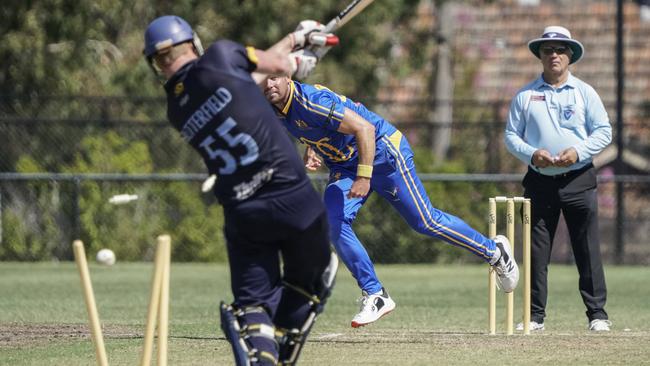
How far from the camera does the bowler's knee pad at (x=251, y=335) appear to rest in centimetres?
643

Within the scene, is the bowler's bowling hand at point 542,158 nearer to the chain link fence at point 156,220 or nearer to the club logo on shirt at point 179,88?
the club logo on shirt at point 179,88

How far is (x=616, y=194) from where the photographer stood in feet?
60.7

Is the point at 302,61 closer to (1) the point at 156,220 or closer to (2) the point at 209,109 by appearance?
(2) the point at 209,109

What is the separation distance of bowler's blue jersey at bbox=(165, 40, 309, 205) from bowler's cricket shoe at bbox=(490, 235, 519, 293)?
333 centimetres

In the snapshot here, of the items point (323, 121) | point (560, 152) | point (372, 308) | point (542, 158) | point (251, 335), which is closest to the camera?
point (251, 335)

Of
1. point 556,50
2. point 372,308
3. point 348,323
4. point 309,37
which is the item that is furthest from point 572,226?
point 309,37

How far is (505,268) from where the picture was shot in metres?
9.45

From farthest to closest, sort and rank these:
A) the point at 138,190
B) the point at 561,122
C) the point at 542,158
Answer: the point at 138,190
the point at 561,122
the point at 542,158

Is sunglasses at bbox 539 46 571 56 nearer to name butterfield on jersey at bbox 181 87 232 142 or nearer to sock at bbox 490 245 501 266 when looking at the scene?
sock at bbox 490 245 501 266

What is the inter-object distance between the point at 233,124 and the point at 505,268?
3740 mm

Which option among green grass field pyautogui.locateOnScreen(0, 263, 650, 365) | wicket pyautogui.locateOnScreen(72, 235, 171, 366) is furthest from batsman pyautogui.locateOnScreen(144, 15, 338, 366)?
green grass field pyautogui.locateOnScreen(0, 263, 650, 365)

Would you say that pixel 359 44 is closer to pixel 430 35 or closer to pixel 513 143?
pixel 430 35

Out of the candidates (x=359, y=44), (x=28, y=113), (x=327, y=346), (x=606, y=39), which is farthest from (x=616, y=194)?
(x=327, y=346)

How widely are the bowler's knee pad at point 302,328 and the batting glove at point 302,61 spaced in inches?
40.5
